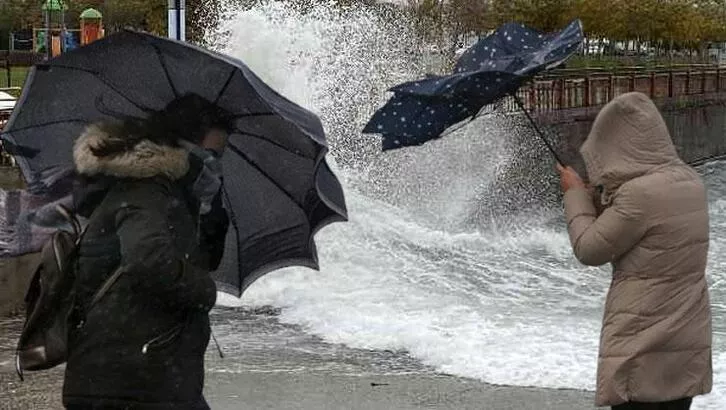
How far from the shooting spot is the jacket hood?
402cm

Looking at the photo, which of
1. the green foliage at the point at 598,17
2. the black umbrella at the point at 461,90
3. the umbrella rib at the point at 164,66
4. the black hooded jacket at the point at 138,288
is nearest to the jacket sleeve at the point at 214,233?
the black hooded jacket at the point at 138,288

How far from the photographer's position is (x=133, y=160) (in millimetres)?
3584

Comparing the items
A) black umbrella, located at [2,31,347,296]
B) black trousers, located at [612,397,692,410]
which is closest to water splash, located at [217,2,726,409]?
black trousers, located at [612,397,692,410]

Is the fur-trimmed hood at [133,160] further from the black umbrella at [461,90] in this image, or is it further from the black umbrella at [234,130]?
the black umbrella at [461,90]

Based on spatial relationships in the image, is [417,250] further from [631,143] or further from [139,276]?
[139,276]

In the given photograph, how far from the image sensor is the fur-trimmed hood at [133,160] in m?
3.58

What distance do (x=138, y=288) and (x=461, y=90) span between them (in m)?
1.52

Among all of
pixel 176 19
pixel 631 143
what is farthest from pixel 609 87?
pixel 631 143

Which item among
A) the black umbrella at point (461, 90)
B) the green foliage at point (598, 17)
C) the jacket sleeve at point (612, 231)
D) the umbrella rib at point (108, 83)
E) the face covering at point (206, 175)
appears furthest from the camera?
the green foliage at point (598, 17)

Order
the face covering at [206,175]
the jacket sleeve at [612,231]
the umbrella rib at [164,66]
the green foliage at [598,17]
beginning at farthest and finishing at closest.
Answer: the green foliage at [598,17] < the jacket sleeve at [612,231] < the umbrella rib at [164,66] < the face covering at [206,175]

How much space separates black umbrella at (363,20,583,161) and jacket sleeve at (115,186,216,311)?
1264 mm

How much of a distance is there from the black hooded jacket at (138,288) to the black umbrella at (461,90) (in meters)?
1.18

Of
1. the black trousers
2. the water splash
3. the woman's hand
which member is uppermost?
the woman's hand

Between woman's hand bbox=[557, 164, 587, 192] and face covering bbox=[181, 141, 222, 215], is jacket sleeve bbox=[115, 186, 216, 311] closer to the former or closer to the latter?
face covering bbox=[181, 141, 222, 215]
